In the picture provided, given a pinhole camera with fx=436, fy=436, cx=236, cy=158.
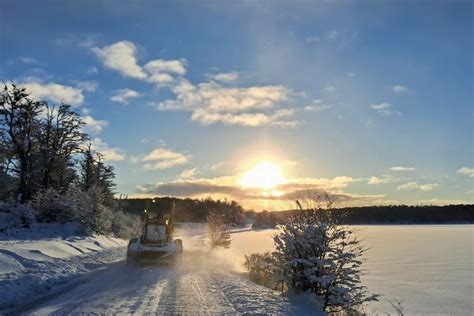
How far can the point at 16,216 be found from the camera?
27.5 metres

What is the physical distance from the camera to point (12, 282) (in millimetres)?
11539

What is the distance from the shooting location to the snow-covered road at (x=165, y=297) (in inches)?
364

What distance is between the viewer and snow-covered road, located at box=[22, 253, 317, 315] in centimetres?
924

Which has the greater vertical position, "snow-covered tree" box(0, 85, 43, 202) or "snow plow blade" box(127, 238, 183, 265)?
"snow-covered tree" box(0, 85, 43, 202)

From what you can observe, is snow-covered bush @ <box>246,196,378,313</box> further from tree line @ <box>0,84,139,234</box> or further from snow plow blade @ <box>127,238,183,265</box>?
tree line @ <box>0,84,139,234</box>

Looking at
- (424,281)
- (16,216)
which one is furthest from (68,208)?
(424,281)

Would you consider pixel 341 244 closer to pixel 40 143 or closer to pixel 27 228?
pixel 27 228

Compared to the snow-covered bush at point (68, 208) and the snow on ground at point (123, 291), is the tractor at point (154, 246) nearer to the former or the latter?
the snow on ground at point (123, 291)

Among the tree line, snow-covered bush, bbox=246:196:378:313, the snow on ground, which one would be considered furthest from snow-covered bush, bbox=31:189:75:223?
snow-covered bush, bbox=246:196:378:313

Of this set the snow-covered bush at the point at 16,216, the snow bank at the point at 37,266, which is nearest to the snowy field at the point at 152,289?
the snow bank at the point at 37,266

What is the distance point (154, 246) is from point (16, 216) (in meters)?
13.6

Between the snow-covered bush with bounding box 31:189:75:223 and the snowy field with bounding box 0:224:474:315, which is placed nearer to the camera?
the snowy field with bounding box 0:224:474:315

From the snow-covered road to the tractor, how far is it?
3.83m

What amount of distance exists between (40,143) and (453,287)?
32929 mm
